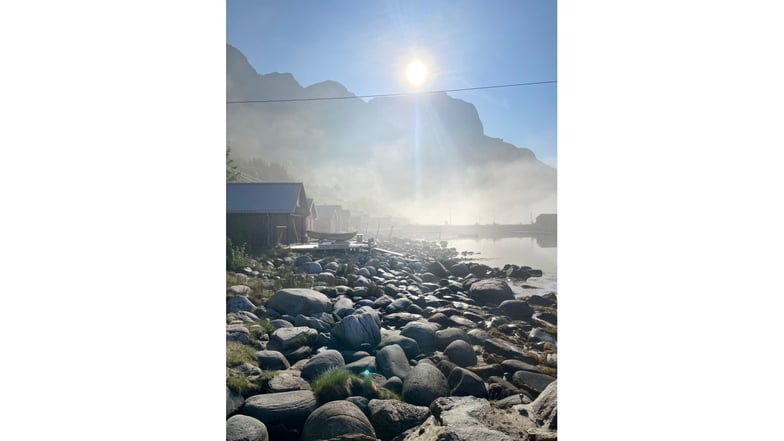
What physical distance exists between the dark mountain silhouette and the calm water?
0.21 metres

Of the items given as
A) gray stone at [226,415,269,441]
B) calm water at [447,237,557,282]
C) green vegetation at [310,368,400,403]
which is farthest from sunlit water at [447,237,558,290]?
gray stone at [226,415,269,441]

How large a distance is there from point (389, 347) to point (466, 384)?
64 cm

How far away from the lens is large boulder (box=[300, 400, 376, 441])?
88.0 inches

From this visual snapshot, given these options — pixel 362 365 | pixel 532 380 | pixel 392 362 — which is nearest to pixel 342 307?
pixel 362 365

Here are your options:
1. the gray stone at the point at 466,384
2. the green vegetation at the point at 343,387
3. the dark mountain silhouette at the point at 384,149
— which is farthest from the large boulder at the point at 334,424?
the dark mountain silhouette at the point at 384,149

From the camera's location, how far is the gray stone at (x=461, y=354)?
2691mm

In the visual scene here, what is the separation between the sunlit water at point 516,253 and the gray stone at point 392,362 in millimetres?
965

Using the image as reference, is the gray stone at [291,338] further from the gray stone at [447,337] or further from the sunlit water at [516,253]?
the sunlit water at [516,253]

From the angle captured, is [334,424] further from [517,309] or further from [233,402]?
[517,309]
